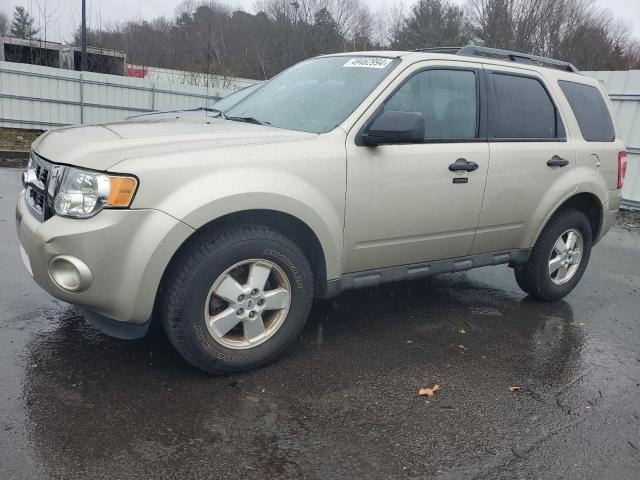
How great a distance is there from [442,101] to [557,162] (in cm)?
122

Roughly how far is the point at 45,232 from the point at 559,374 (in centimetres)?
311

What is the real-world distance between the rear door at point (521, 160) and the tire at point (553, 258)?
8.0 inches

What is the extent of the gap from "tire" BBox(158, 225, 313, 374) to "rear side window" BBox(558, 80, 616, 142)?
2.94 m

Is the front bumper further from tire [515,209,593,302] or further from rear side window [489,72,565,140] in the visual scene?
tire [515,209,593,302]

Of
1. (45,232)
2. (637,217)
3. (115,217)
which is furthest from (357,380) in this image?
(637,217)

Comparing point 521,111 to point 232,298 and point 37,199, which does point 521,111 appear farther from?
point 37,199

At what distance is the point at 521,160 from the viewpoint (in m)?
4.27

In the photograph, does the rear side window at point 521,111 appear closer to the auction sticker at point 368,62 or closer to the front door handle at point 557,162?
the front door handle at point 557,162

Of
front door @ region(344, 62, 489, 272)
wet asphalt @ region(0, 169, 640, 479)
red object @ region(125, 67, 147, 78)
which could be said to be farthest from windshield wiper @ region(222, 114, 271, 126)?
red object @ region(125, 67, 147, 78)

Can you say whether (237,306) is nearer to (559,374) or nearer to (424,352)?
(424,352)

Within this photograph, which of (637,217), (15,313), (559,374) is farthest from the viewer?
(637,217)

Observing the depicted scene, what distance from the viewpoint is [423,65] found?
385 cm

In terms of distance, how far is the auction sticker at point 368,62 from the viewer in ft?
12.5

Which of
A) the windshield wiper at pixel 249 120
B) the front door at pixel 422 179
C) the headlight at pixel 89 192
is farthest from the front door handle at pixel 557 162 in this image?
the headlight at pixel 89 192
